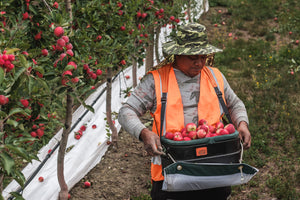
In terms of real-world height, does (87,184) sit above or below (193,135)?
below

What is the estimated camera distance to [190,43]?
2.20 m

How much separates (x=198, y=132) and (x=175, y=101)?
0.85 ft

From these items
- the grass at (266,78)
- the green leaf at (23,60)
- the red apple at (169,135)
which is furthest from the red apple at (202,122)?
the grass at (266,78)

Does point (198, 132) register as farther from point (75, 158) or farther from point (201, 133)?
point (75, 158)

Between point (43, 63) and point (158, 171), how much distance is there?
107cm

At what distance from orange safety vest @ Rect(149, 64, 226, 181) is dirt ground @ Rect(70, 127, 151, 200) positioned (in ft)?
5.68

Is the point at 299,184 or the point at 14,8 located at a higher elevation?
the point at 14,8

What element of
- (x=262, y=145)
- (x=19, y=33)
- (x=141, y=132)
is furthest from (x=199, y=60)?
(x=262, y=145)

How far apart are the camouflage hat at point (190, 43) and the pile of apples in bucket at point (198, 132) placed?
0.45 metres

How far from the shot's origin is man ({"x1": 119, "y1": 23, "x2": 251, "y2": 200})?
2.15 m

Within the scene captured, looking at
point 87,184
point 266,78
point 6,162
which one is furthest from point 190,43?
point 266,78

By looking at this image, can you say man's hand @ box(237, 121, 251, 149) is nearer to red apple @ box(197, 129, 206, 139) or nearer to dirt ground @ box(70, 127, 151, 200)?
red apple @ box(197, 129, 206, 139)

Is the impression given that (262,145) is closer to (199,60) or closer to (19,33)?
(199,60)

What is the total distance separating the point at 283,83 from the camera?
234 inches
